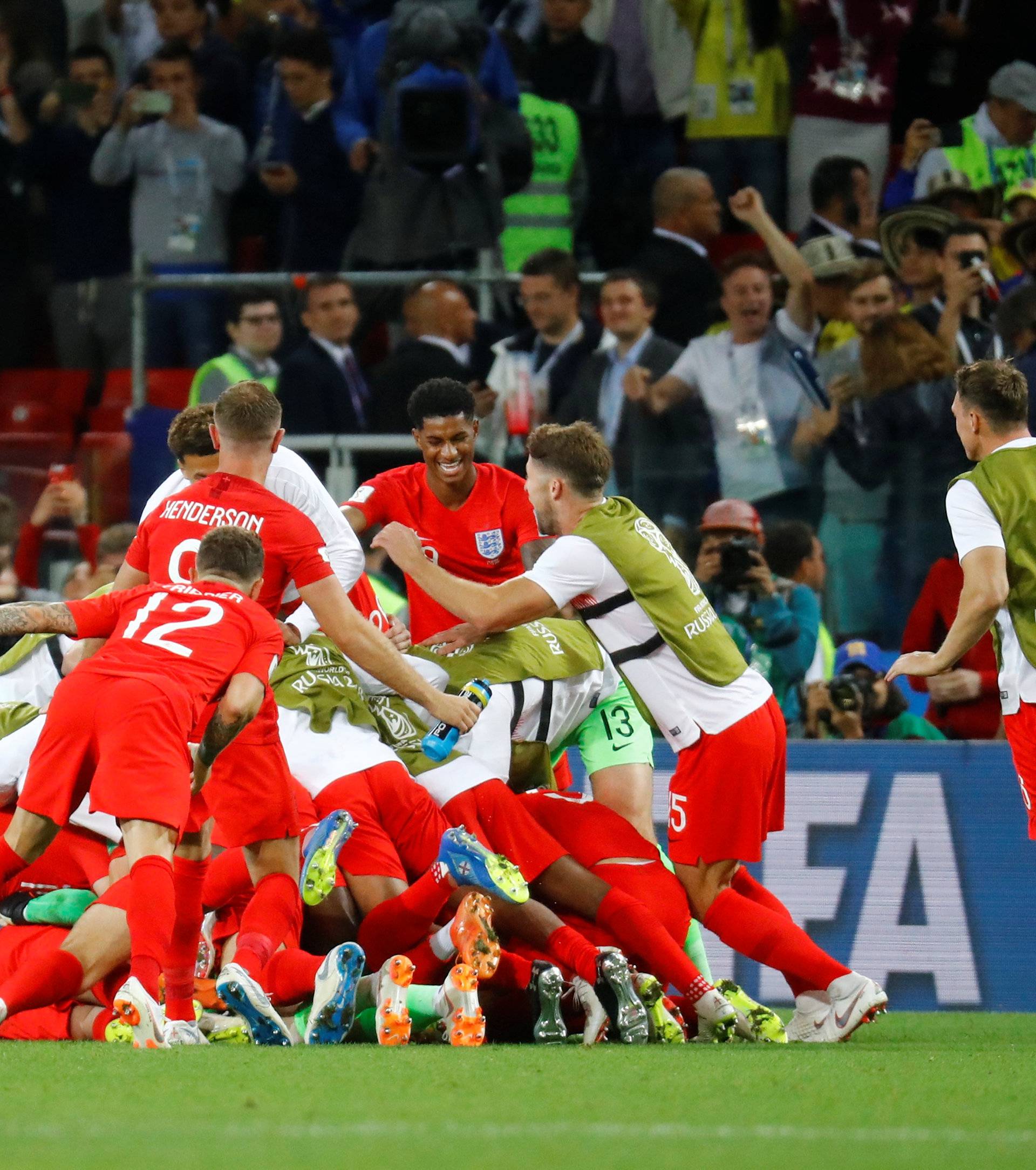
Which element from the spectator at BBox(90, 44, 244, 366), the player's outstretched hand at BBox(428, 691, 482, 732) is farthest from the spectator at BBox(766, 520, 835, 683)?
the spectator at BBox(90, 44, 244, 366)

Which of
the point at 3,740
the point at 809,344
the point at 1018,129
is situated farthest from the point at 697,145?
the point at 3,740

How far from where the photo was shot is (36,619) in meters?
5.76

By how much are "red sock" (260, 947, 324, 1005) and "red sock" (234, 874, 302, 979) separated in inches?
1.6

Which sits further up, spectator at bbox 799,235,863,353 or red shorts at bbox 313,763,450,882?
spectator at bbox 799,235,863,353

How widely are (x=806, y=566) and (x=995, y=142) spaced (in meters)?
3.70

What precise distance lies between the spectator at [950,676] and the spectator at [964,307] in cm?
123

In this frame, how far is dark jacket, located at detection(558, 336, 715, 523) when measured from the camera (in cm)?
861

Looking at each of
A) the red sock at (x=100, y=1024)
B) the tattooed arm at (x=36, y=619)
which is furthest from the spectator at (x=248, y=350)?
the red sock at (x=100, y=1024)

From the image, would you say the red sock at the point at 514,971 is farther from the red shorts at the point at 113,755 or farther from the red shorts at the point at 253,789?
the red shorts at the point at 113,755

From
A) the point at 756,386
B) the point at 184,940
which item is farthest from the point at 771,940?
the point at 756,386

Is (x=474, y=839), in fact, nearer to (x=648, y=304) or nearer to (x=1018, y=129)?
(x=648, y=304)

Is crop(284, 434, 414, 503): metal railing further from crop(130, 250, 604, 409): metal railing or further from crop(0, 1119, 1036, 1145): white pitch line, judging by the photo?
crop(0, 1119, 1036, 1145): white pitch line

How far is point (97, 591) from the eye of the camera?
7.43 m

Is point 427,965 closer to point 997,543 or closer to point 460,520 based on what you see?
point 460,520
